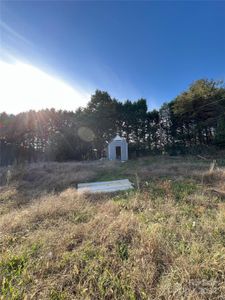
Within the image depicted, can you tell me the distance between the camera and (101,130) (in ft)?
69.0

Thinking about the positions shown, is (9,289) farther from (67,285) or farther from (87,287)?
(87,287)

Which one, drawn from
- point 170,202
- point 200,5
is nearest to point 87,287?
point 170,202

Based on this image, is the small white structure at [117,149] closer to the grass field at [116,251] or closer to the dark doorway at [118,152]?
the dark doorway at [118,152]

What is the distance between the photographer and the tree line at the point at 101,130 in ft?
60.0

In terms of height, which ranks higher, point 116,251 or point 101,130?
point 101,130

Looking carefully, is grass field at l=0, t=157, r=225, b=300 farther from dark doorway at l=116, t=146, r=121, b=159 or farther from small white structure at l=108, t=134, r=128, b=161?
dark doorway at l=116, t=146, r=121, b=159

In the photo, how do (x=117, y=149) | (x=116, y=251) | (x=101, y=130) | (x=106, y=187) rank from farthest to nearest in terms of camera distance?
(x=101, y=130) → (x=117, y=149) → (x=106, y=187) → (x=116, y=251)

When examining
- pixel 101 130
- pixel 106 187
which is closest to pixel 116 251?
pixel 106 187

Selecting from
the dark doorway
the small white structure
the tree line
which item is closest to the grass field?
the small white structure

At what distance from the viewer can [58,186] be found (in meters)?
5.70

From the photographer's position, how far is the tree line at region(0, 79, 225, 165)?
60.0 ft

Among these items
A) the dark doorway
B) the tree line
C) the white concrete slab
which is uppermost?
the tree line

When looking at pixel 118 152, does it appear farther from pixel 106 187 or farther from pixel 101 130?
pixel 106 187

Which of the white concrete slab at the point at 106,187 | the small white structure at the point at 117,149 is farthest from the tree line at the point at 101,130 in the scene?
the white concrete slab at the point at 106,187
